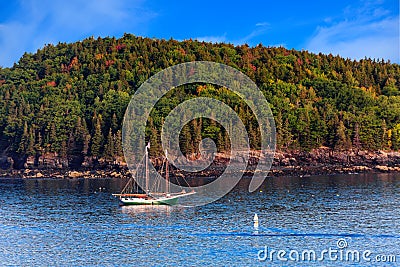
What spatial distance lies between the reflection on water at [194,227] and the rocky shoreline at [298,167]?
4008 centimetres

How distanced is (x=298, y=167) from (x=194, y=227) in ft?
298

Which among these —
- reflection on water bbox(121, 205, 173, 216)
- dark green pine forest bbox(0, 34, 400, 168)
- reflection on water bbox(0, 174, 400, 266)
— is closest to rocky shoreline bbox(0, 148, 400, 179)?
dark green pine forest bbox(0, 34, 400, 168)

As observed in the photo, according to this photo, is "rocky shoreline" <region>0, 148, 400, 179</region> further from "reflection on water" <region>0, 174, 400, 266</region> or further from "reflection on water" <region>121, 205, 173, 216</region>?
"reflection on water" <region>121, 205, 173, 216</region>

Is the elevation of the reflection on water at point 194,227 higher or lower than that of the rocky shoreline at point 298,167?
lower

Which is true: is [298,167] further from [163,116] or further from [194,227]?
[194,227]

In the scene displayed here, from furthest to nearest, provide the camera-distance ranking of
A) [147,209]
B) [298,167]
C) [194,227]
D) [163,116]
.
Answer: [163,116]
[298,167]
[147,209]
[194,227]

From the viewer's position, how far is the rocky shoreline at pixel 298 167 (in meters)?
142

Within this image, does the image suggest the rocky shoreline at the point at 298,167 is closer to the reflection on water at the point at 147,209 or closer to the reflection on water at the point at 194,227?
the reflection on water at the point at 194,227

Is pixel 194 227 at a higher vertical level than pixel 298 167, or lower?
lower

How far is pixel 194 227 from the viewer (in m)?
62.8

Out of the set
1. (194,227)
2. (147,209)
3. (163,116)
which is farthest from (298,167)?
(194,227)

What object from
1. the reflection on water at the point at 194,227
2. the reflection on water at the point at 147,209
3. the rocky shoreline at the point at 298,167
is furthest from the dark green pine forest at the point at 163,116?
the reflection on water at the point at 147,209

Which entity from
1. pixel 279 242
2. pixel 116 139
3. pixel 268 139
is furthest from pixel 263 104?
pixel 279 242

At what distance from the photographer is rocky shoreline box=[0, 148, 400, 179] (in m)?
142
